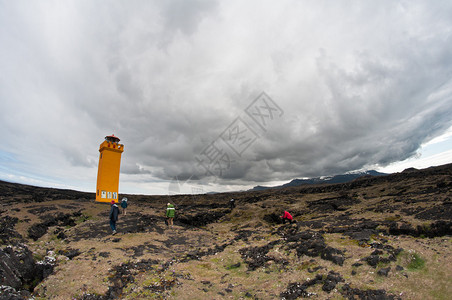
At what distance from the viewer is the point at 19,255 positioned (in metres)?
10.9

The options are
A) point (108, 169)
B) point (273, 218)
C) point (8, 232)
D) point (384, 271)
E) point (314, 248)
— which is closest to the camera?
point (384, 271)

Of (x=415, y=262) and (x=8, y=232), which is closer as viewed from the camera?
(x=415, y=262)

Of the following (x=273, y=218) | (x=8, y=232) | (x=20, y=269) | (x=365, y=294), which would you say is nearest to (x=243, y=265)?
(x=365, y=294)

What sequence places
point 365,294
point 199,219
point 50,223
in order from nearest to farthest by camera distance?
point 365,294 < point 50,223 < point 199,219

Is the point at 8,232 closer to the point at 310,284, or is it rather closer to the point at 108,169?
the point at 310,284

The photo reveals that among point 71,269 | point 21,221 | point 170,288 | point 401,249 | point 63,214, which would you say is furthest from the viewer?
point 63,214

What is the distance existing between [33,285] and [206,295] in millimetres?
8164

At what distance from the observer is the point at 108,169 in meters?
39.5

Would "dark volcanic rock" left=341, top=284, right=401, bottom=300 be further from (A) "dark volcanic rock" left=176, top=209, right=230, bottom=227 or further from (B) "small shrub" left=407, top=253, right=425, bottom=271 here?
(A) "dark volcanic rock" left=176, top=209, right=230, bottom=227

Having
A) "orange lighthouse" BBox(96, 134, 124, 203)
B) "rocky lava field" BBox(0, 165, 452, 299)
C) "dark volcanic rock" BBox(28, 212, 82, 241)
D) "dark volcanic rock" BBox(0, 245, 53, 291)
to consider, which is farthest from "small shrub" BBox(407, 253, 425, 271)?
"orange lighthouse" BBox(96, 134, 124, 203)

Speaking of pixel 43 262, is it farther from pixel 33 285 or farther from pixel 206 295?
pixel 206 295

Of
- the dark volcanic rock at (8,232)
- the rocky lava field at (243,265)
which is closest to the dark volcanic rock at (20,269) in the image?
the rocky lava field at (243,265)

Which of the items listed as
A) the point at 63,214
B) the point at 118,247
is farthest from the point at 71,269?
the point at 63,214

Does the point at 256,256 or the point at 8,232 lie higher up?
the point at 8,232
